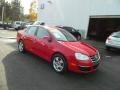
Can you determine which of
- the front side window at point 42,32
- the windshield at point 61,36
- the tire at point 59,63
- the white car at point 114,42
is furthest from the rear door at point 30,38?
the white car at point 114,42

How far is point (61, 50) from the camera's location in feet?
24.2

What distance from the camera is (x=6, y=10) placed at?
58.8 meters

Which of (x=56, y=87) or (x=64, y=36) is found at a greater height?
(x=64, y=36)

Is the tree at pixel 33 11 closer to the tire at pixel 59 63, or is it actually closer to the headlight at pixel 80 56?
the tire at pixel 59 63

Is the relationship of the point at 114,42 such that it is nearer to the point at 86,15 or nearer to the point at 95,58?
the point at 95,58

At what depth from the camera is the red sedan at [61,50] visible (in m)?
7.04

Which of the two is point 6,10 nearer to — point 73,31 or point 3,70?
point 73,31

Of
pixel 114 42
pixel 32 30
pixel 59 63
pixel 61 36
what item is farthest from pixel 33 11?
pixel 59 63

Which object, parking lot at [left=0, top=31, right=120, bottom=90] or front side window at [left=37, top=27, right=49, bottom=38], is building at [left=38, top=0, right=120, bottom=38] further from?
Answer: parking lot at [left=0, top=31, right=120, bottom=90]

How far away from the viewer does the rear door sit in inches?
363

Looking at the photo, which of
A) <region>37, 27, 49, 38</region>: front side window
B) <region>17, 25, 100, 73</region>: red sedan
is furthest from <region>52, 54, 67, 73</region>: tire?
<region>37, 27, 49, 38</region>: front side window

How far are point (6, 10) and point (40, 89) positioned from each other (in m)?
55.7

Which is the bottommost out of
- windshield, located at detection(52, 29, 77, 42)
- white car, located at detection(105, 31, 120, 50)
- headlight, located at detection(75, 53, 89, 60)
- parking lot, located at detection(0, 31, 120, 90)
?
parking lot, located at detection(0, 31, 120, 90)

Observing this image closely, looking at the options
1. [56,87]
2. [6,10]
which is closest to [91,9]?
[56,87]
